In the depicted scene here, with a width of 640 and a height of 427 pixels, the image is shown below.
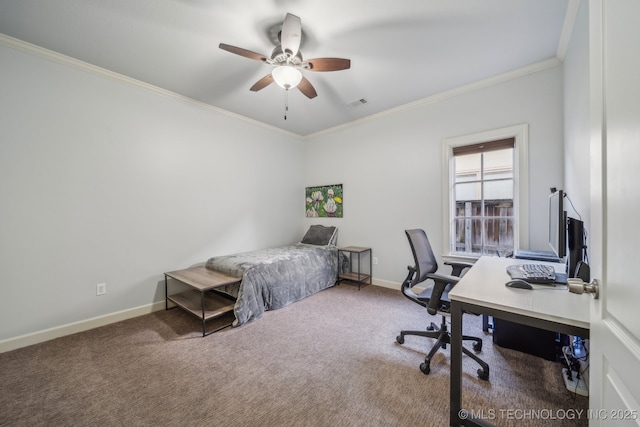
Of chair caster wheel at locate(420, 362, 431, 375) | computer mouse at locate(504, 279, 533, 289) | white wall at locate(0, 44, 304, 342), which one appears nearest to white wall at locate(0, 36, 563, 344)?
white wall at locate(0, 44, 304, 342)

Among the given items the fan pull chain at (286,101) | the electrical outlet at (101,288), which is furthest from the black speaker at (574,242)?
the electrical outlet at (101,288)

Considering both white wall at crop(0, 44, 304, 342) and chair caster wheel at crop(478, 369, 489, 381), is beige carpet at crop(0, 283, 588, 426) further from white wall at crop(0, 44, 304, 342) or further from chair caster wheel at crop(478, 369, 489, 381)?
white wall at crop(0, 44, 304, 342)

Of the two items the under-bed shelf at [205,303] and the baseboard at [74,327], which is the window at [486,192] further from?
the baseboard at [74,327]

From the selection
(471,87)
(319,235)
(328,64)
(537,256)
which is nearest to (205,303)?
(319,235)

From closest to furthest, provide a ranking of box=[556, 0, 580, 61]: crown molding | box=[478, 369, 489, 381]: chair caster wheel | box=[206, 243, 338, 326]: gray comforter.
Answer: box=[478, 369, 489, 381]: chair caster wheel, box=[556, 0, 580, 61]: crown molding, box=[206, 243, 338, 326]: gray comforter

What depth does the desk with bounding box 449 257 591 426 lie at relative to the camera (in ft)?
3.54

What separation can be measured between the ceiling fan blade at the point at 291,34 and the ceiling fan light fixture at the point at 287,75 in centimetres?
12

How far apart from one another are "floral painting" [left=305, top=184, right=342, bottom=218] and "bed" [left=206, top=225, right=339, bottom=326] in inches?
27.4

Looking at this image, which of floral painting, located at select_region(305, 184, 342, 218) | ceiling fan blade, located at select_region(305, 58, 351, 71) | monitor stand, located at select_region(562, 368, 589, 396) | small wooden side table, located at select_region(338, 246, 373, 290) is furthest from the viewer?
floral painting, located at select_region(305, 184, 342, 218)

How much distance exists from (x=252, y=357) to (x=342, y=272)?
226 centimetres

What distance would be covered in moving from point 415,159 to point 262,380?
3158 mm

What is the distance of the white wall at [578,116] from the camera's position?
1615 millimetres

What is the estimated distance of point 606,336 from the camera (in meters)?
0.71

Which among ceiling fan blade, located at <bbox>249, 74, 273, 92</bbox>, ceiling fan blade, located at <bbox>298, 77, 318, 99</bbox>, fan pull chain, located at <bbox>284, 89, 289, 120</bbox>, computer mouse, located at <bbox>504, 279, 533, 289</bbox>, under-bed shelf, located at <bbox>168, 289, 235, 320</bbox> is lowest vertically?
under-bed shelf, located at <bbox>168, 289, 235, 320</bbox>
